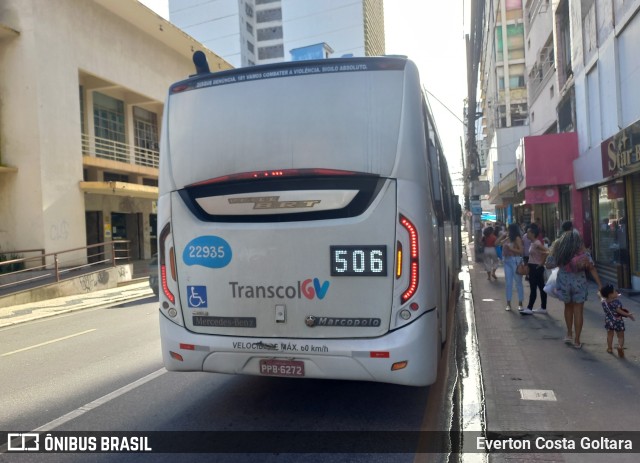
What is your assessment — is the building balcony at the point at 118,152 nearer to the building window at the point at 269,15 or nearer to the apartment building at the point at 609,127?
the apartment building at the point at 609,127

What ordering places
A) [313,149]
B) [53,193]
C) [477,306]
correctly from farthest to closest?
1. [53,193]
2. [477,306]
3. [313,149]

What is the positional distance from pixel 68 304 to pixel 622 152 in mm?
14685

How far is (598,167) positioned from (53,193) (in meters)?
18.2

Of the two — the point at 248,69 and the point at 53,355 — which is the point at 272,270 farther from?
the point at 53,355

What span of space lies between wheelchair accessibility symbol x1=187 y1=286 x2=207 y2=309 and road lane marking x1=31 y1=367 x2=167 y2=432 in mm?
1736

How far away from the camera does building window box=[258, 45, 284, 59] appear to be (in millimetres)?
98750

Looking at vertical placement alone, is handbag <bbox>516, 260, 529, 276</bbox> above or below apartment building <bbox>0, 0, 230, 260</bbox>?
below

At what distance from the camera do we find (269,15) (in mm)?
100875

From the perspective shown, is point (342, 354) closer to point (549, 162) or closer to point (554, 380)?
point (554, 380)

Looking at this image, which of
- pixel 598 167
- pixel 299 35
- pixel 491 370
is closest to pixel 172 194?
pixel 491 370

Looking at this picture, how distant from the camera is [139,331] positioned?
10406mm

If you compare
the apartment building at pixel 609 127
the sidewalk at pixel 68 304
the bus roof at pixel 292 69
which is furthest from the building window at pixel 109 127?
the bus roof at pixel 292 69

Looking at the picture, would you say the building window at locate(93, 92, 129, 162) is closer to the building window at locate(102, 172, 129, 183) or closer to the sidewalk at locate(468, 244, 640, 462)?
the building window at locate(102, 172, 129, 183)

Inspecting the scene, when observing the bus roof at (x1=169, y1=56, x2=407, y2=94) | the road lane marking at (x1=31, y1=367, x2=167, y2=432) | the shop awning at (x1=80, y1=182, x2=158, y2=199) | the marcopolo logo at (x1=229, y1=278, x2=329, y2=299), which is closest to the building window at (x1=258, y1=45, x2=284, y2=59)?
the shop awning at (x1=80, y1=182, x2=158, y2=199)
